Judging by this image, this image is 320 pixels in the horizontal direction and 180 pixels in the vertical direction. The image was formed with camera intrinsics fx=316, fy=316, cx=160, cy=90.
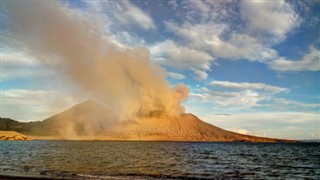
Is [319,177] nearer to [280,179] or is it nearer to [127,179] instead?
[280,179]

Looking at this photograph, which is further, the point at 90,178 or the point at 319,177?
the point at 319,177

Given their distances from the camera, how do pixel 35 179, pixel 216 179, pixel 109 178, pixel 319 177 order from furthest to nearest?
pixel 319 177 < pixel 216 179 < pixel 109 178 < pixel 35 179

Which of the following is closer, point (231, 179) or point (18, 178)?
point (18, 178)

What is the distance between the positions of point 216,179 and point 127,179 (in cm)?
898

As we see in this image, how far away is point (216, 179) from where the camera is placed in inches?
1247

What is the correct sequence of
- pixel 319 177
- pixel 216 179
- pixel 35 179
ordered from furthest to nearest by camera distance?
pixel 319 177
pixel 216 179
pixel 35 179

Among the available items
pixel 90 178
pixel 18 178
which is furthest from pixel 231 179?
pixel 18 178

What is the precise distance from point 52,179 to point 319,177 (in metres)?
28.3

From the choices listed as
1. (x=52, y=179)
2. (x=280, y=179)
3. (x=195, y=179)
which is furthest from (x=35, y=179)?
(x=280, y=179)

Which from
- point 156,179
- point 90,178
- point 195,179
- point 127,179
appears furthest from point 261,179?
point 90,178

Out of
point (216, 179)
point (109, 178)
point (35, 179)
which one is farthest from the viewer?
point (216, 179)

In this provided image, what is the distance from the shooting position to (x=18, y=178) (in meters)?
28.2

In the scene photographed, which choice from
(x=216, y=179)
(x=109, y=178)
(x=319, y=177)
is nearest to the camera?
(x=109, y=178)

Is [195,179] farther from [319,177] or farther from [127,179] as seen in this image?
[319,177]
